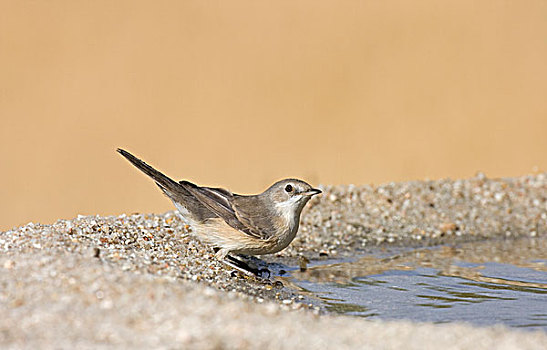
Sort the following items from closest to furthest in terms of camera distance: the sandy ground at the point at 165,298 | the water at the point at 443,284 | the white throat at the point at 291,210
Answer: the sandy ground at the point at 165,298, the water at the point at 443,284, the white throat at the point at 291,210

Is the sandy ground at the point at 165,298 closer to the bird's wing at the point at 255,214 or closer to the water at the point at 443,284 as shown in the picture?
the water at the point at 443,284

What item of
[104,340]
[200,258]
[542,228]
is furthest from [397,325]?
[542,228]

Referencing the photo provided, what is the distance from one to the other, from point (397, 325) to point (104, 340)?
5.91 feet

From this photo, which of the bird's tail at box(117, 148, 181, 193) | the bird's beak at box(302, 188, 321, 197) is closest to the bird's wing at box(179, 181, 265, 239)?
the bird's tail at box(117, 148, 181, 193)

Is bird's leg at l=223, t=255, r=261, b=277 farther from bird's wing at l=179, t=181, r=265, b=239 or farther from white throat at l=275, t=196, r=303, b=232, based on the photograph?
white throat at l=275, t=196, r=303, b=232

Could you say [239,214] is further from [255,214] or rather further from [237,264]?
[237,264]

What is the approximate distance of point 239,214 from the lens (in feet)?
23.6

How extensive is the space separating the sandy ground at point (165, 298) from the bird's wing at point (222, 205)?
1.43ft

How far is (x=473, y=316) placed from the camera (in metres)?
5.91

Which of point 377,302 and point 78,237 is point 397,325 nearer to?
point 377,302

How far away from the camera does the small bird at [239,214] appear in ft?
23.1

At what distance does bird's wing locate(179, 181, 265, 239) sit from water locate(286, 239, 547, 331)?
2.16ft

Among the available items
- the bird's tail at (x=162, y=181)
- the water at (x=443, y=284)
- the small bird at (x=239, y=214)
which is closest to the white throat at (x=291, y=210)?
the small bird at (x=239, y=214)

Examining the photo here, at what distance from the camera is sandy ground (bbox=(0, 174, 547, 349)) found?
4.19 metres
